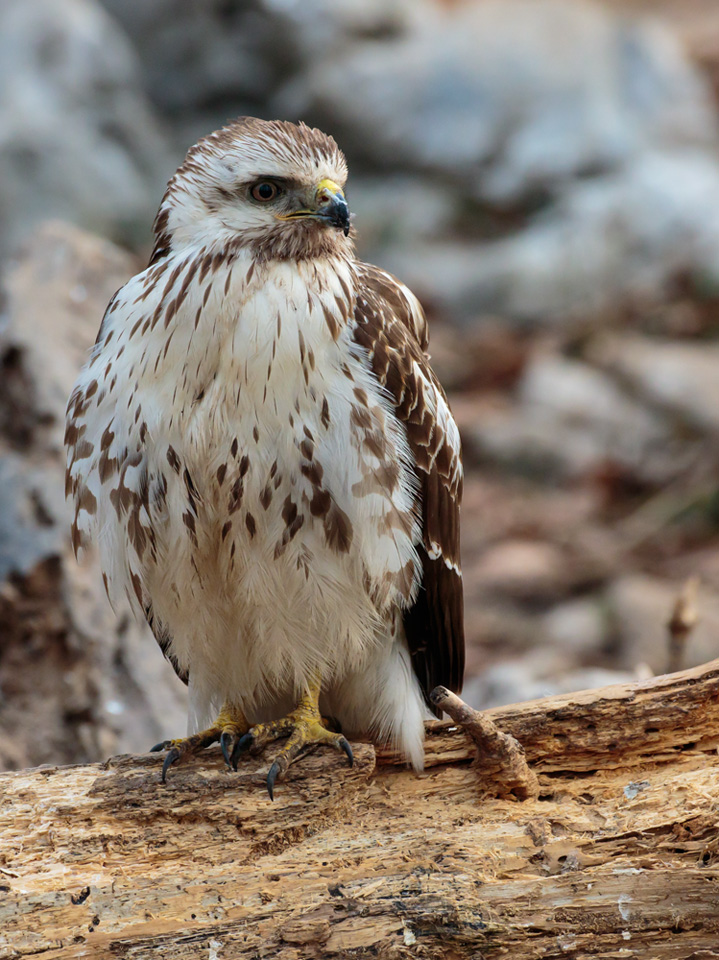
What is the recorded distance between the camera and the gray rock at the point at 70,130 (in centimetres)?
1127

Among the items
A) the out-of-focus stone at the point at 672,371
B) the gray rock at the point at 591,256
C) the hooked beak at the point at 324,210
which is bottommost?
the hooked beak at the point at 324,210

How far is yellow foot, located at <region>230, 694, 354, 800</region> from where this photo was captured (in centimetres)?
365

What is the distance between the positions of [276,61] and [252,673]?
10690mm

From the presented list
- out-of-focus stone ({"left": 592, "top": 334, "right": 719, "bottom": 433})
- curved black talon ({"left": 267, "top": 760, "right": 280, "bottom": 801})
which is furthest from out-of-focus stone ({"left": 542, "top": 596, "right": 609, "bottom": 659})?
curved black talon ({"left": 267, "top": 760, "right": 280, "bottom": 801})

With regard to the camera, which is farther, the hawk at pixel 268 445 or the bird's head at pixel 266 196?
the bird's head at pixel 266 196

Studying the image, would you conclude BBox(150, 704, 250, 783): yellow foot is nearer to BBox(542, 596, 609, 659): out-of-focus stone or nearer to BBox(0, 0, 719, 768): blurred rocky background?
BBox(0, 0, 719, 768): blurred rocky background

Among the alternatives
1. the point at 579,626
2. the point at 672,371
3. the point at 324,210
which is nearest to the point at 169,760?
the point at 324,210

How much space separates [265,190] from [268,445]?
0.86 m

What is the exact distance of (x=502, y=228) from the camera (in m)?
12.6

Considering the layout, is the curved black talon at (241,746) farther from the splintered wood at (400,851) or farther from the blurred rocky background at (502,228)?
the blurred rocky background at (502,228)

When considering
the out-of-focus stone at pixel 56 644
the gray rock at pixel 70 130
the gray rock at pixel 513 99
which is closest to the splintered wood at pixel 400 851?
the out-of-focus stone at pixel 56 644

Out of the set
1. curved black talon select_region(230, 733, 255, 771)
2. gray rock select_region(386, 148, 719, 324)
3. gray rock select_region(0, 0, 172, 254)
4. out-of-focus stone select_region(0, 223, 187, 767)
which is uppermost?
gray rock select_region(0, 0, 172, 254)

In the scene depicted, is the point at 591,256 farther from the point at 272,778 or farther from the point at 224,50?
the point at 272,778

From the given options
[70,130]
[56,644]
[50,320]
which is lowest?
[56,644]
